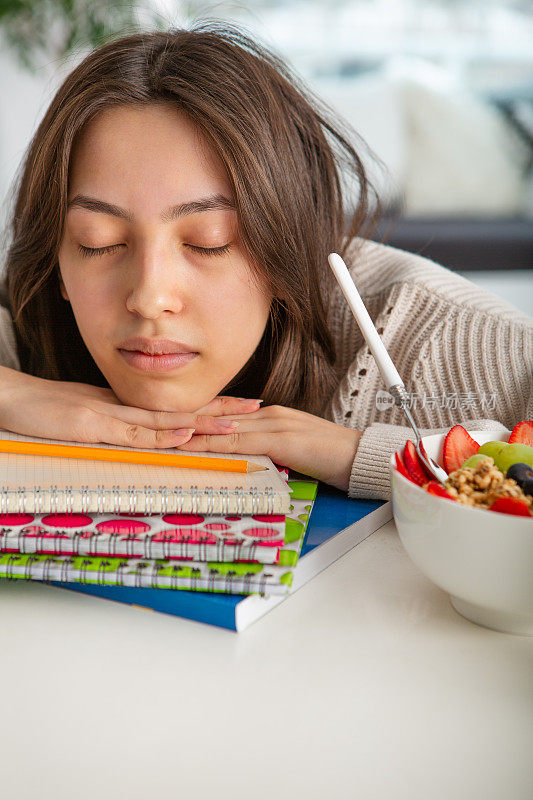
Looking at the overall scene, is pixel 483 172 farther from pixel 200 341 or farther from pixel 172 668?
pixel 172 668

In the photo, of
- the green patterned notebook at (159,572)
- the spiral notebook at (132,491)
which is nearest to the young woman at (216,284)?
the spiral notebook at (132,491)

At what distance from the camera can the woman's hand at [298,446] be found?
770mm

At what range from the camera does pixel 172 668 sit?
0.49 metres

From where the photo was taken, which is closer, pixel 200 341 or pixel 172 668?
pixel 172 668

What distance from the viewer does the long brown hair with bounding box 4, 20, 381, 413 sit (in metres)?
0.84

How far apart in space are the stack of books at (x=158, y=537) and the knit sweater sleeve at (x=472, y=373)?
0.33 m

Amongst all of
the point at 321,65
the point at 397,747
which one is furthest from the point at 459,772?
the point at 321,65

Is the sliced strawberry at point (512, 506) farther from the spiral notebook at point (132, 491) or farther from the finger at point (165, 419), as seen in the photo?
the finger at point (165, 419)

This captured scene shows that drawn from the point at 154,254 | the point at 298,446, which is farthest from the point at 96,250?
the point at 298,446

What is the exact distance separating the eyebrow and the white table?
15.8 inches

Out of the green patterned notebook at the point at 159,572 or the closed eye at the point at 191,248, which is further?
the closed eye at the point at 191,248

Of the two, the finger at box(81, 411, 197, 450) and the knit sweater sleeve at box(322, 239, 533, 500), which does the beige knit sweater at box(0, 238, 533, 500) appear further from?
the finger at box(81, 411, 197, 450)

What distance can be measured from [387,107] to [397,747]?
3.09 metres

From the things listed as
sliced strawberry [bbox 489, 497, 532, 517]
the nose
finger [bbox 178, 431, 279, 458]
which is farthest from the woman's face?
sliced strawberry [bbox 489, 497, 532, 517]
